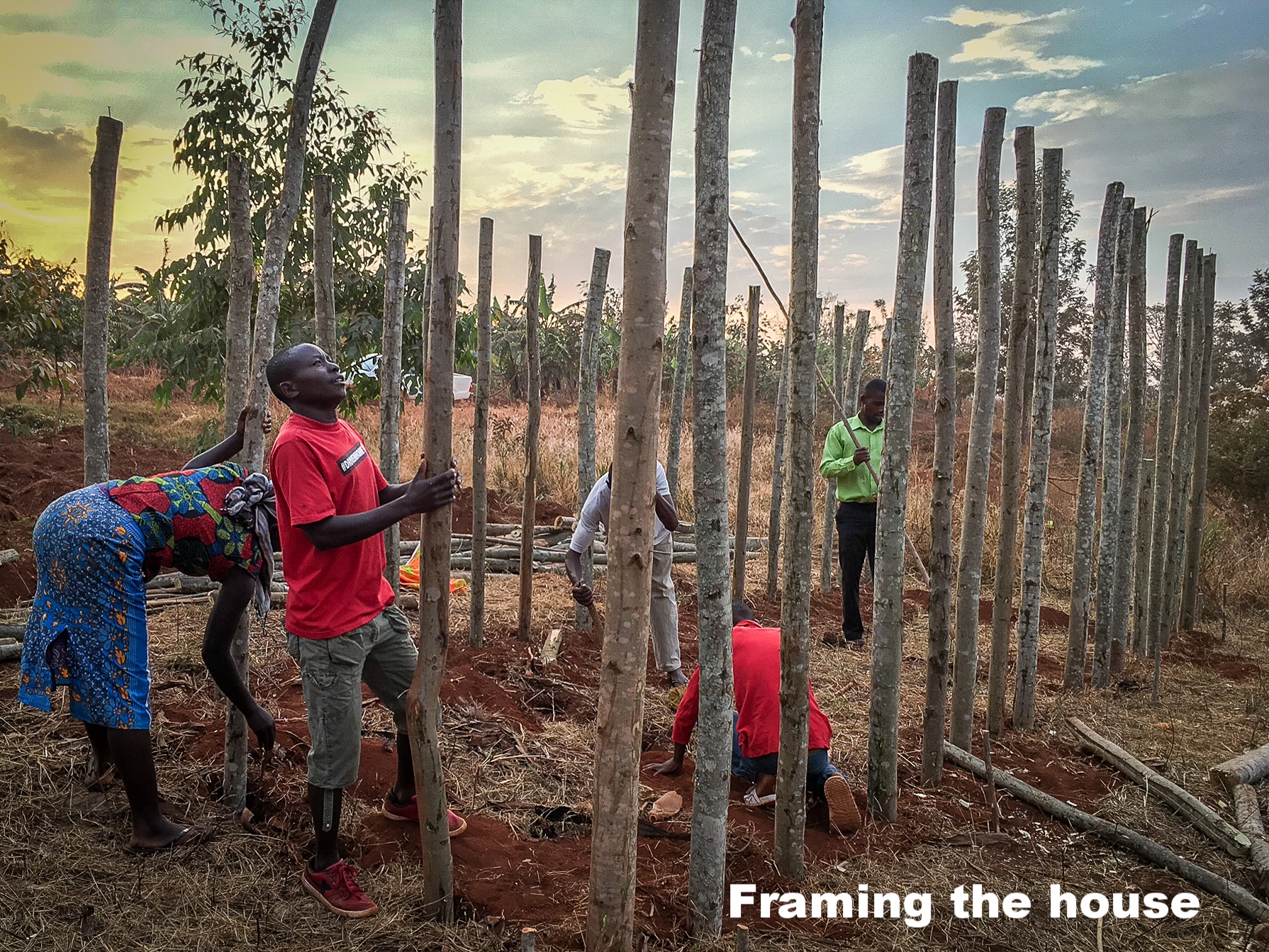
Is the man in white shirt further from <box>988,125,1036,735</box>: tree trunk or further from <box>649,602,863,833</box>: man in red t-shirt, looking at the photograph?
<box>988,125,1036,735</box>: tree trunk

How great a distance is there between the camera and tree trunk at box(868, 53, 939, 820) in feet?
11.5

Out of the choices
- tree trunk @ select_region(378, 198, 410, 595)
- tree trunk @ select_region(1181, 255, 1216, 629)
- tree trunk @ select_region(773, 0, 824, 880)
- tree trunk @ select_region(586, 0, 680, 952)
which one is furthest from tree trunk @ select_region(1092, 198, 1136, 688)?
tree trunk @ select_region(378, 198, 410, 595)

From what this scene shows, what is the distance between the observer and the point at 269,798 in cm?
353

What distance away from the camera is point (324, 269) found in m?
4.15

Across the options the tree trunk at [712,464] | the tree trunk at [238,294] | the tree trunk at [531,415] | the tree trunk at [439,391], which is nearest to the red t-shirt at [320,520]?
the tree trunk at [439,391]

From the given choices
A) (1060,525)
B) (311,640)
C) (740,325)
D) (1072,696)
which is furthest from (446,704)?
(740,325)

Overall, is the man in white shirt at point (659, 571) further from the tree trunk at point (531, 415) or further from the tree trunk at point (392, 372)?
the tree trunk at point (392, 372)

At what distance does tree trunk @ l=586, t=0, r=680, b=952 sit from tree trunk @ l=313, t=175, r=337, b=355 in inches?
85.0

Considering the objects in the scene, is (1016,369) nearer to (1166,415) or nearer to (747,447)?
(747,447)

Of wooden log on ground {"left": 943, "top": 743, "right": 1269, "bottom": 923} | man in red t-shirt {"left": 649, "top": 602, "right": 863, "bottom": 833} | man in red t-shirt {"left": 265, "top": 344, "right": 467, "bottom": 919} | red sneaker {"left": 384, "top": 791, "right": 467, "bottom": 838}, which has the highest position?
man in red t-shirt {"left": 265, "top": 344, "right": 467, "bottom": 919}

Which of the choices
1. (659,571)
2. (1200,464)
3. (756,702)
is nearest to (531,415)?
(659,571)

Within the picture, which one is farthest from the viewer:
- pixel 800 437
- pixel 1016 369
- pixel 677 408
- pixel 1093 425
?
pixel 677 408

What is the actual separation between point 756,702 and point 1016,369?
7.33 ft

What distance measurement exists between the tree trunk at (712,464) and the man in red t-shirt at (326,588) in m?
1.04
